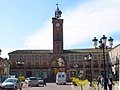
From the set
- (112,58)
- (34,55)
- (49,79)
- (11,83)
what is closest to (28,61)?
(34,55)

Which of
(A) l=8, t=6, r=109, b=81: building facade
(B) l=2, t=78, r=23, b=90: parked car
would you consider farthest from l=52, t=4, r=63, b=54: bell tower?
(B) l=2, t=78, r=23, b=90: parked car

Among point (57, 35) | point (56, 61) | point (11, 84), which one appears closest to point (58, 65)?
point (56, 61)

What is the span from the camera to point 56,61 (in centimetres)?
9312

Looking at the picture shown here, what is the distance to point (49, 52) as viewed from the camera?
9438cm

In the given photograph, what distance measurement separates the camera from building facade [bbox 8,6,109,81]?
304 feet

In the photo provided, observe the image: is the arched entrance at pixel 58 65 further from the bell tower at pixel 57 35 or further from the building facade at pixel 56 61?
the bell tower at pixel 57 35

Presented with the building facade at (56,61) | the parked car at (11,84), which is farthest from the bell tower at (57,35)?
the parked car at (11,84)

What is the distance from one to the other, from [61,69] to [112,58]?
16.4 m

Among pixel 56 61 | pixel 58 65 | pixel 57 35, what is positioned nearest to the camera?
pixel 58 65

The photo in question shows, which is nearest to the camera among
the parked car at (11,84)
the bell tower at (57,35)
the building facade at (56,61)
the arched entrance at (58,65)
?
the parked car at (11,84)

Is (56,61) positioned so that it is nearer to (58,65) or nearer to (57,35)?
(58,65)

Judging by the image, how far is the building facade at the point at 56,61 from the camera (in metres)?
92.6

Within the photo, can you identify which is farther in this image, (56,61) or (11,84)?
(56,61)

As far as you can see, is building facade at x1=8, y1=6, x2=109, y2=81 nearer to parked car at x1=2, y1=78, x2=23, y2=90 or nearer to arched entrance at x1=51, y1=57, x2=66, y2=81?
arched entrance at x1=51, y1=57, x2=66, y2=81
